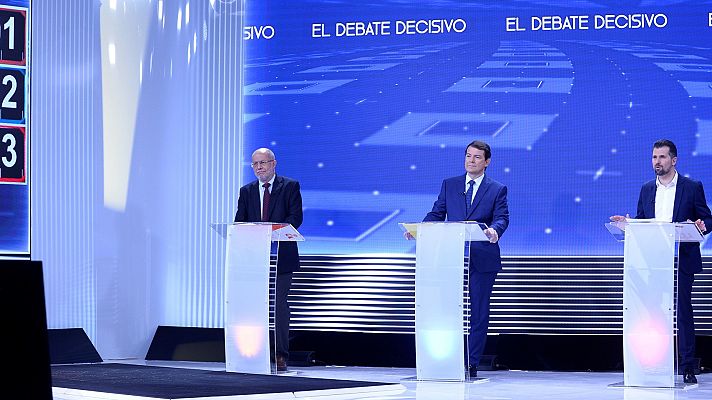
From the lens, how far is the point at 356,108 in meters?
8.31

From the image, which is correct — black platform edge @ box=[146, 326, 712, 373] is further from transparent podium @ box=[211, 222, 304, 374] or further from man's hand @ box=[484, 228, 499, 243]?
man's hand @ box=[484, 228, 499, 243]

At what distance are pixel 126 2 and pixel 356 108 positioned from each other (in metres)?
1.93

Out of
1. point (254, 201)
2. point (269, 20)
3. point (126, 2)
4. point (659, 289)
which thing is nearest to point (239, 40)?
point (269, 20)

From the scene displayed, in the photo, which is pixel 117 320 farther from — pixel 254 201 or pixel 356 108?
pixel 356 108

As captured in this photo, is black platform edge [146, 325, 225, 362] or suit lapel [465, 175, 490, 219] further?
black platform edge [146, 325, 225, 362]

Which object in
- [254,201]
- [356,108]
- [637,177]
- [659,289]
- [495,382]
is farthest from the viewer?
[356,108]

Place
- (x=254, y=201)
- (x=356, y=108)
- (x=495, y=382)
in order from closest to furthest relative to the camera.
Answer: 1. (x=495, y=382)
2. (x=254, y=201)
3. (x=356, y=108)

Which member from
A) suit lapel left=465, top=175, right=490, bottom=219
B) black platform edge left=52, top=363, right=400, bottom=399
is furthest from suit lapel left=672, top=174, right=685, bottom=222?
black platform edge left=52, top=363, right=400, bottom=399

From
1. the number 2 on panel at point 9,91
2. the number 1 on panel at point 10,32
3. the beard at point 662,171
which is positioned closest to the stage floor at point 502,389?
the beard at point 662,171

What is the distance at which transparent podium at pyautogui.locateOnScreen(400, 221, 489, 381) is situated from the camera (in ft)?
20.6

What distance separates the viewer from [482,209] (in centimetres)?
675

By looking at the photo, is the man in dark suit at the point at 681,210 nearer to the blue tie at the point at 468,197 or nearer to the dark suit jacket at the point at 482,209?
the dark suit jacket at the point at 482,209

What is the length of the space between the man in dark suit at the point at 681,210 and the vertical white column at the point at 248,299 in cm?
216

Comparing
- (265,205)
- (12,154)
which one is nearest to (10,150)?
(12,154)
